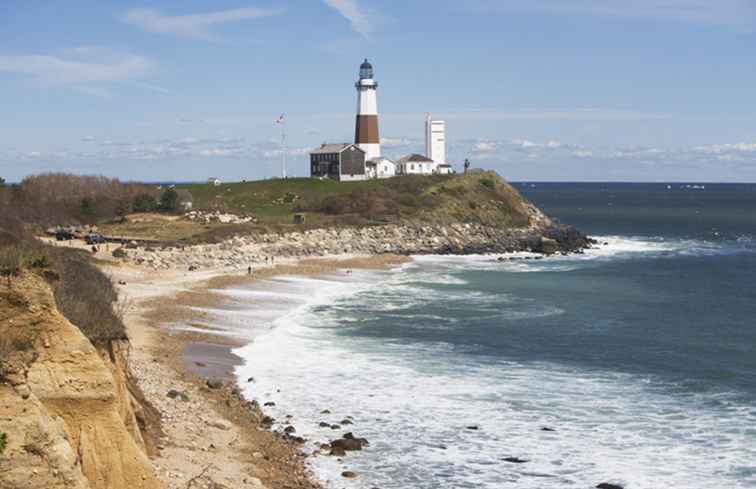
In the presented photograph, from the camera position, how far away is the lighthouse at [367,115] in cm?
9912

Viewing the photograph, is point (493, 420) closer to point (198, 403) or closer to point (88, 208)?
point (198, 403)

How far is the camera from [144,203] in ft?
255

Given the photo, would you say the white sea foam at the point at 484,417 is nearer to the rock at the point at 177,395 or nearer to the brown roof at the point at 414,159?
Answer: the rock at the point at 177,395

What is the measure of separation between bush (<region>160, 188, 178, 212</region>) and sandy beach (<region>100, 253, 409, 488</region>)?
33.8 meters

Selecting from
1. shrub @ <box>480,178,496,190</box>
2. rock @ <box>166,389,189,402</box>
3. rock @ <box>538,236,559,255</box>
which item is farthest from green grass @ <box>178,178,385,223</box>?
rock @ <box>166,389,189,402</box>

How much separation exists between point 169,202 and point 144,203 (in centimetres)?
215

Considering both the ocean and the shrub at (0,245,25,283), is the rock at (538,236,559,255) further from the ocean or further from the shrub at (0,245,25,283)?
the shrub at (0,245,25,283)

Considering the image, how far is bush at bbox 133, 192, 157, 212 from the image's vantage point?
254ft

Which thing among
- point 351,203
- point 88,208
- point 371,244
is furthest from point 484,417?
point 351,203

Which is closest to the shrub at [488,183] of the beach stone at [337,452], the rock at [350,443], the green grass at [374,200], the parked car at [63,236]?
the green grass at [374,200]

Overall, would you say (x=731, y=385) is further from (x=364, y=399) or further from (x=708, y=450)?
(x=364, y=399)

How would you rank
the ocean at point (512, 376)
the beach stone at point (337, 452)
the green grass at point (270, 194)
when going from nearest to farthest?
the ocean at point (512, 376) < the beach stone at point (337, 452) < the green grass at point (270, 194)

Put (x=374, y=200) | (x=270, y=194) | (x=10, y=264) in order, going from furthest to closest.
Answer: (x=270, y=194)
(x=374, y=200)
(x=10, y=264)

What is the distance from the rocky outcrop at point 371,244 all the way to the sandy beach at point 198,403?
39.0ft
